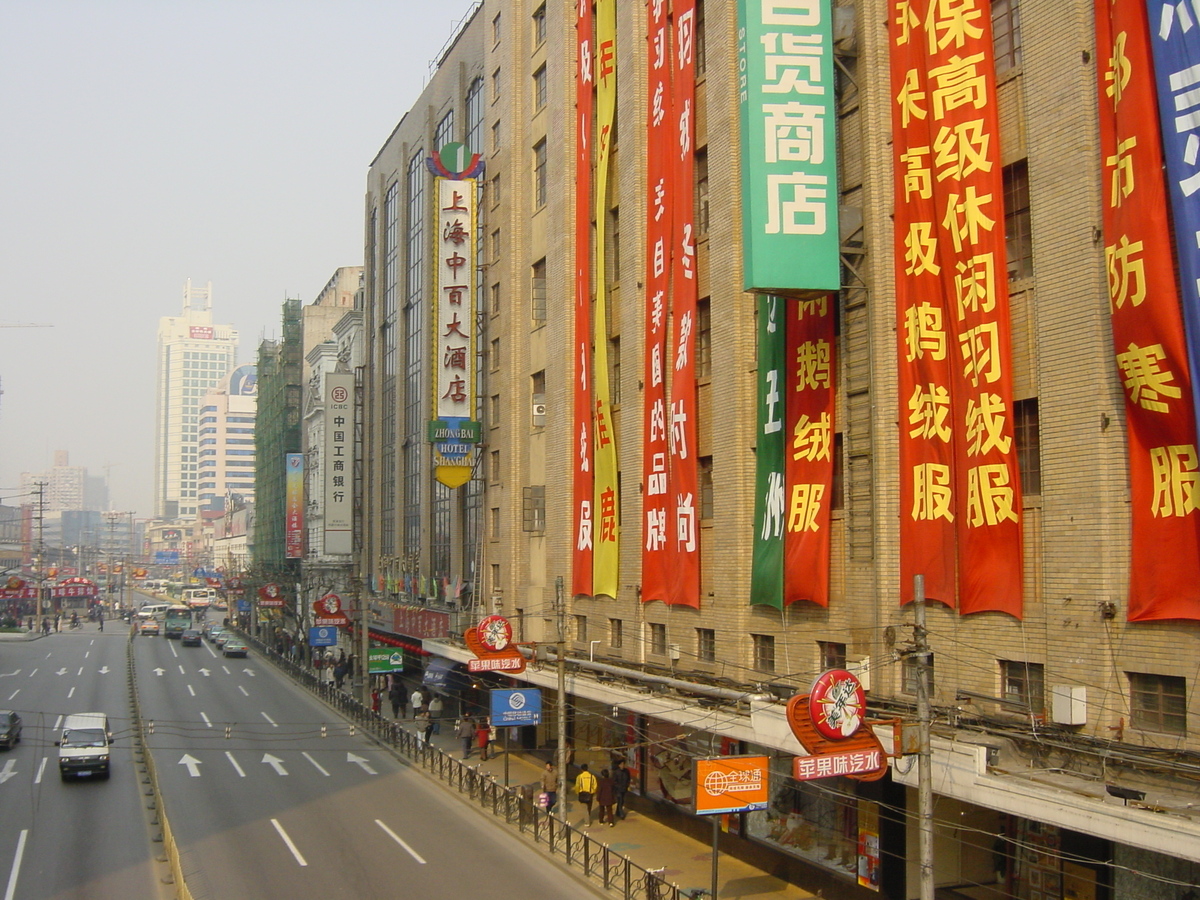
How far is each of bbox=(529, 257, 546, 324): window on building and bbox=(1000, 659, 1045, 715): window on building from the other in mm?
27070

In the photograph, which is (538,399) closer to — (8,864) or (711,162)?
(711,162)

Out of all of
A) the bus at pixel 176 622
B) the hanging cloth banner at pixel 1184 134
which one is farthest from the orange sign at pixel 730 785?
the bus at pixel 176 622

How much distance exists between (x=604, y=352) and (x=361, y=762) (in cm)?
1892

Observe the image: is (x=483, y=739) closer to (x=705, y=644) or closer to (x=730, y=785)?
(x=705, y=644)

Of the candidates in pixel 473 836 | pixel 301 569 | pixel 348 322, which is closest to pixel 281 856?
pixel 473 836

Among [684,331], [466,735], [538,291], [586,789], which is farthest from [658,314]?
[466,735]

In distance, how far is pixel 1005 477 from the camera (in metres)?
19.2

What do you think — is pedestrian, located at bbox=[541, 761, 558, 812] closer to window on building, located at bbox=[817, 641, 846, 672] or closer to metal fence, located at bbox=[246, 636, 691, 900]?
metal fence, located at bbox=[246, 636, 691, 900]

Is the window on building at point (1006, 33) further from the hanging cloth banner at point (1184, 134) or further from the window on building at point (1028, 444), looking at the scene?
the window on building at point (1028, 444)

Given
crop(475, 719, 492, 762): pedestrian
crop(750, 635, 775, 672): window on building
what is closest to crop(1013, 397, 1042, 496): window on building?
crop(750, 635, 775, 672): window on building

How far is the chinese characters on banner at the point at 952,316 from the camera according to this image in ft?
63.4

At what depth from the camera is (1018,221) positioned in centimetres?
1984

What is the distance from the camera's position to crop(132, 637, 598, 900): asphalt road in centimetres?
2531

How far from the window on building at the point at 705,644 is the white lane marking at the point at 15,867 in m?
16.5
